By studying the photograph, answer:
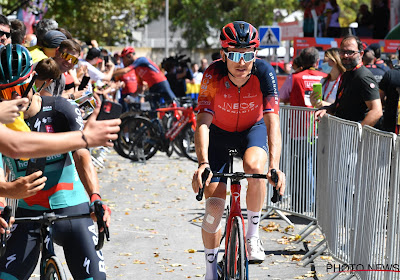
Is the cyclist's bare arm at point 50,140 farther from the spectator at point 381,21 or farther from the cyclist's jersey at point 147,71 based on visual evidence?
Result: the spectator at point 381,21

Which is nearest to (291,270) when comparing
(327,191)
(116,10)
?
(327,191)

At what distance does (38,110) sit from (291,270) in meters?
3.75

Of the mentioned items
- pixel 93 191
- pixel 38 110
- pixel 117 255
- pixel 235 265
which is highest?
pixel 38 110

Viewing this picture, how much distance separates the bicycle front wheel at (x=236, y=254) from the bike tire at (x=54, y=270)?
1513 millimetres

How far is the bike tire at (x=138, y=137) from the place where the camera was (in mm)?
16062

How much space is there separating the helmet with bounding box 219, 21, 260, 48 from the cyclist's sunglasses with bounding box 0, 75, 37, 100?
206 cm

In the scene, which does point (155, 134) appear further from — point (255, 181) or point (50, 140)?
point (50, 140)

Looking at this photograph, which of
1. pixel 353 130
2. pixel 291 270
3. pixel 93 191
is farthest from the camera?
pixel 291 270

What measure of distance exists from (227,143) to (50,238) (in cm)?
222

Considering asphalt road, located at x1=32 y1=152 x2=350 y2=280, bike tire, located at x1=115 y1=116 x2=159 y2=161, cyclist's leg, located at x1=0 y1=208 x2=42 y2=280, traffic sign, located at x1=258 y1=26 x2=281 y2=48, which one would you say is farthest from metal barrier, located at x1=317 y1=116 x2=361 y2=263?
traffic sign, located at x1=258 y1=26 x2=281 y2=48

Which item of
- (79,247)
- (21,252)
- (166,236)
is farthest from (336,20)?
(21,252)

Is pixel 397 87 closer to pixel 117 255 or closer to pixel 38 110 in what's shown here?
pixel 117 255

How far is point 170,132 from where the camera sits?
16.1 metres

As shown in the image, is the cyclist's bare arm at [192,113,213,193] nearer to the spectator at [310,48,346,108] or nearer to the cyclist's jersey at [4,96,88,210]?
the cyclist's jersey at [4,96,88,210]
